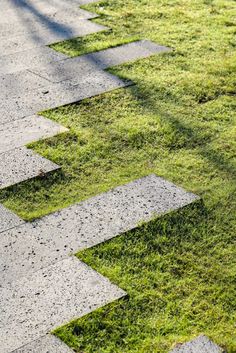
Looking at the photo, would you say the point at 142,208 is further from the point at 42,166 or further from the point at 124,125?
the point at 124,125

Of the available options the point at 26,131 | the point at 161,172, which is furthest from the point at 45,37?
the point at 161,172

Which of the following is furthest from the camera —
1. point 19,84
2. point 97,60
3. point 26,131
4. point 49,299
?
point 97,60

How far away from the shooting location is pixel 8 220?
13.0ft

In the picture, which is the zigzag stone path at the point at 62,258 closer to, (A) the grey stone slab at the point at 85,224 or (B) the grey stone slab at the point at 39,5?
(A) the grey stone slab at the point at 85,224

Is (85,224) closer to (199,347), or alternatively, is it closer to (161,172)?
(161,172)

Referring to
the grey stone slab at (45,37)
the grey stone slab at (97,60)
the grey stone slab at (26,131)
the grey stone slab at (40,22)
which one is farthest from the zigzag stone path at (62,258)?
the grey stone slab at (40,22)

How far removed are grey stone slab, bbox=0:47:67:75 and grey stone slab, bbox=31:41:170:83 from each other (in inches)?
4.2

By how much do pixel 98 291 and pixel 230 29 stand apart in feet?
13.8

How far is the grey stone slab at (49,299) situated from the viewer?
3.14 meters

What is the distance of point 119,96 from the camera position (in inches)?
215

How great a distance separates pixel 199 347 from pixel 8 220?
1452 millimetres

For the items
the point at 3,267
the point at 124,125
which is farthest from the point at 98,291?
the point at 124,125

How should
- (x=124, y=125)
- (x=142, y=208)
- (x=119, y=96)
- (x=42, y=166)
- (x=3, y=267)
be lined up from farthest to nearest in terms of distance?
(x=119, y=96)
(x=124, y=125)
(x=42, y=166)
(x=142, y=208)
(x=3, y=267)

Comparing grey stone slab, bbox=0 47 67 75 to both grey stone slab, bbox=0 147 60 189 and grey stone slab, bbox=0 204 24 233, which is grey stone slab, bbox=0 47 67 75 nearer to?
grey stone slab, bbox=0 147 60 189
